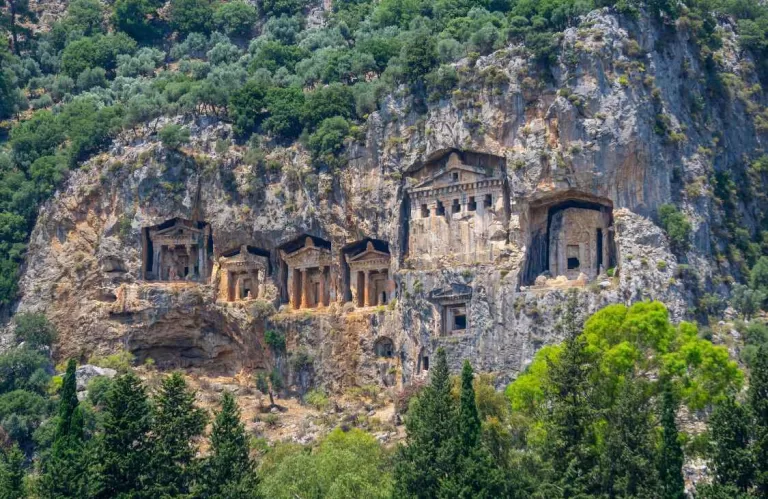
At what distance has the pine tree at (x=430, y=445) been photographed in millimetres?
61125

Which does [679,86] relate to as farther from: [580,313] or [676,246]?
[580,313]

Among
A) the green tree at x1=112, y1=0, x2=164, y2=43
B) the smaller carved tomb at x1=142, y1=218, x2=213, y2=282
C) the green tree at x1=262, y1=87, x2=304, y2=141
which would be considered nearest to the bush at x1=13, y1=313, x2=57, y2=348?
the smaller carved tomb at x1=142, y1=218, x2=213, y2=282

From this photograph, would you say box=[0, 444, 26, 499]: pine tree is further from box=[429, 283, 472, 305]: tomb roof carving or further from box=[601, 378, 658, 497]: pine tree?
box=[429, 283, 472, 305]: tomb roof carving

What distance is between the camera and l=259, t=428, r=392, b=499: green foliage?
63500 mm

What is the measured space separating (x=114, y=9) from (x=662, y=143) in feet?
191

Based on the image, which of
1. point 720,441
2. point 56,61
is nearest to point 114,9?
point 56,61

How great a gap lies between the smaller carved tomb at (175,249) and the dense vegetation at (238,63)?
4961mm

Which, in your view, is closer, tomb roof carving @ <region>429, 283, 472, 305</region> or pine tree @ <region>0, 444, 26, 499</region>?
pine tree @ <region>0, 444, 26, 499</region>

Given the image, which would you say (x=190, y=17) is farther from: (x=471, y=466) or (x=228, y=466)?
(x=471, y=466)

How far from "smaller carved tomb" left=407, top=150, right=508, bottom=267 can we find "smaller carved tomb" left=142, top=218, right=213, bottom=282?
14.2m

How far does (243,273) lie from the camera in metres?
91.4

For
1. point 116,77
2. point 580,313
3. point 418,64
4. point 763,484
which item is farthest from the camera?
point 116,77

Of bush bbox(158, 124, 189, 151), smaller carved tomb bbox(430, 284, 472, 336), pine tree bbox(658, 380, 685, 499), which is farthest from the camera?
bush bbox(158, 124, 189, 151)

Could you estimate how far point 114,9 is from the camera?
124 meters
